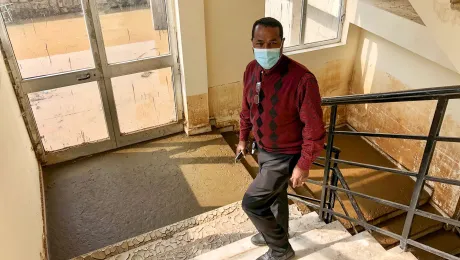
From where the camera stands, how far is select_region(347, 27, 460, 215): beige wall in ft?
12.8

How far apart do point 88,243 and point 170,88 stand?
1.90 metres

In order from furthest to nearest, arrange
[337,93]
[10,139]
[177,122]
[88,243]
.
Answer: [337,93] < [177,122] < [88,243] < [10,139]

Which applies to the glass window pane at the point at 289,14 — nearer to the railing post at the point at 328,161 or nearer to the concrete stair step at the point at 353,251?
the railing post at the point at 328,161

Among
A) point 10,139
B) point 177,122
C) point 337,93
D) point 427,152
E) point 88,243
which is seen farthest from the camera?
point 337,93

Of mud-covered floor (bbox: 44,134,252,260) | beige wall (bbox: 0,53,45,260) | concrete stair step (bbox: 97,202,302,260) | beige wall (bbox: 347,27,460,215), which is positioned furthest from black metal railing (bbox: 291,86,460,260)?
beige wall (bbox: 347,27,460,215)

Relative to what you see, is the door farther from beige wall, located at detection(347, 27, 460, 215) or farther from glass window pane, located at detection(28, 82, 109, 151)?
beige wall, located at detection(347, 27, 460, 215)

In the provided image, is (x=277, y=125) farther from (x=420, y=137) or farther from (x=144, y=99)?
(x=144, y=99)

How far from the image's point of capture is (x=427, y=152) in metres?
1.84

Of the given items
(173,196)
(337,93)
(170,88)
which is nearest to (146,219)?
(173,196)

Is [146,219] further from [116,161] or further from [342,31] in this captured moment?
[342,31]

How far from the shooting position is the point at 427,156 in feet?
6.07

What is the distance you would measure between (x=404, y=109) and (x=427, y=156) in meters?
2.83

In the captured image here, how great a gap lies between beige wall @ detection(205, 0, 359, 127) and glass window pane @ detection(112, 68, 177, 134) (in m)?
0.51

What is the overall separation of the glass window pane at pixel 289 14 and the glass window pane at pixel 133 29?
4.16ft
